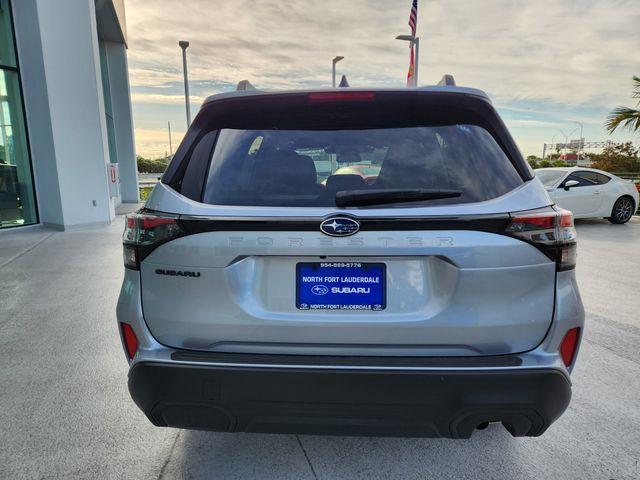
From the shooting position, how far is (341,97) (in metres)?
1.91

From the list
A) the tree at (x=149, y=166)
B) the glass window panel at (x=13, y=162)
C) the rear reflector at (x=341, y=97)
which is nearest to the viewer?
the rear reflector at (x=341, y=97)

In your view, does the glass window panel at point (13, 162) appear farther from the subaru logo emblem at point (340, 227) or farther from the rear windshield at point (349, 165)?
the subaru logo emblem at point (340, 227)

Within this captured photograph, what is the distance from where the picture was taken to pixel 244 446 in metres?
2.39

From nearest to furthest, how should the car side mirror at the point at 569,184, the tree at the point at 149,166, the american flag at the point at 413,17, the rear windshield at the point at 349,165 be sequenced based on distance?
the rear windshield at the point at 349,165
the car side mirror at the point at 569,184
the american flag at the point at 413,17
the tree at the point at 149,166

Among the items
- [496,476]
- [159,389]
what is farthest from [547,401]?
[159,389]

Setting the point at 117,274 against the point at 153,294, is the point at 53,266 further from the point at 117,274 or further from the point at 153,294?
the point at 153,294

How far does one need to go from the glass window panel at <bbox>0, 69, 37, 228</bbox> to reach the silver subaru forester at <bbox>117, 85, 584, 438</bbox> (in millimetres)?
10056

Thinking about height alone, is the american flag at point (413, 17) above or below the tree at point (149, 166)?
above

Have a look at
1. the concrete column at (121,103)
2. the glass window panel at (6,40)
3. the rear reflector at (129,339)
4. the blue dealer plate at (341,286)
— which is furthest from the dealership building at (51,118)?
the blue dealer plate at (341,286)

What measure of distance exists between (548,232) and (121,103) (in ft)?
56.0

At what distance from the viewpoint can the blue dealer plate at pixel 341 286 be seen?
5.65 feet

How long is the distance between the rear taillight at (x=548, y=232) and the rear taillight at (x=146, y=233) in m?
1.30

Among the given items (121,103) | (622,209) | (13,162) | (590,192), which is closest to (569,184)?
(590,192)

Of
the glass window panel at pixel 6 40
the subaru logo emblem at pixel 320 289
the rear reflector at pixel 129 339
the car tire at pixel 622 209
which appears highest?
the glass window panel at pixel 6 40
